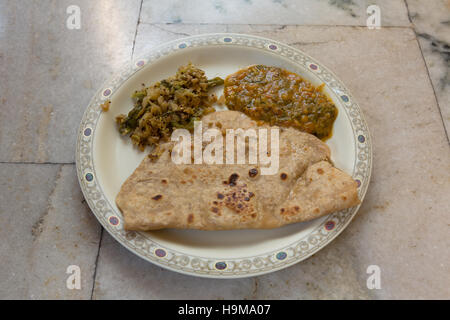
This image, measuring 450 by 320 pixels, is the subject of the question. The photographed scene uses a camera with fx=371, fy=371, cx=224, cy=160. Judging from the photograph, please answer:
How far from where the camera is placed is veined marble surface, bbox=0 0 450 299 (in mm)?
2662

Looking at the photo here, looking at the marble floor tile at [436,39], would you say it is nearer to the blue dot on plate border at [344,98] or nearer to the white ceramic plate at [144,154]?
the blue dot on plate border at [344,98]

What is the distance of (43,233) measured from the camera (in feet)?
9.31

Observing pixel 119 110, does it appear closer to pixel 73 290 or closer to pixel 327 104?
pixel 73 290

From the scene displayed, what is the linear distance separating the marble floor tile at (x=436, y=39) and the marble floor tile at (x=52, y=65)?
309 cm

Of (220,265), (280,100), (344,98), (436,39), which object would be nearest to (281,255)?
(220,265)

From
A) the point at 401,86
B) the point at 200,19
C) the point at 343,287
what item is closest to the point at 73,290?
the point at 343,287

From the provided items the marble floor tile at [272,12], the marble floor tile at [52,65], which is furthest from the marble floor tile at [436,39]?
the marble floor tile at [52,65]

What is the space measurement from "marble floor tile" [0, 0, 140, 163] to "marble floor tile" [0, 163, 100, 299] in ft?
0.68

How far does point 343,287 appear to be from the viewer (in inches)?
104

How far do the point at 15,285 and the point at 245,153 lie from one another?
1903 millimetres

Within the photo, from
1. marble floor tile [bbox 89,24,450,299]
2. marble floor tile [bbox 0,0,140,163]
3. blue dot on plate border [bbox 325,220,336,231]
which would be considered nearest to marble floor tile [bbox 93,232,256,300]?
marble floor tile [bbox 89,24,450,299]

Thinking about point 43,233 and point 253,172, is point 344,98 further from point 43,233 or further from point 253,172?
point 43,233

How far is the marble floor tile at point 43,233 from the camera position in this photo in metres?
2.64

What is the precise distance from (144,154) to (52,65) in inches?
64.1
